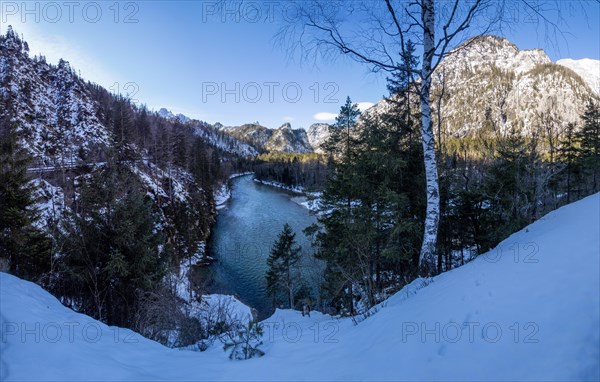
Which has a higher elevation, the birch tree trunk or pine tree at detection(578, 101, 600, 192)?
pine tree at detection(578, 101, 600, 192)

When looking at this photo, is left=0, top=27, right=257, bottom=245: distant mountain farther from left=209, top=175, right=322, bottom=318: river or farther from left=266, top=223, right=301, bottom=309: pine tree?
left=266, top=223, right=301, bottom=309: pine tree

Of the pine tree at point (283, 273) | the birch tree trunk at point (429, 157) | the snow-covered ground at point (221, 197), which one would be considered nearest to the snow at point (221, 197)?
the snow-covered ground at point (221, 197)

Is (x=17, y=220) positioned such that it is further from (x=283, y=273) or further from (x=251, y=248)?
(x=251, y=248)

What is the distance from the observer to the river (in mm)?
25656

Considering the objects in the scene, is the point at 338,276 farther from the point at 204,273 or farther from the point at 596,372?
the point at 204,273

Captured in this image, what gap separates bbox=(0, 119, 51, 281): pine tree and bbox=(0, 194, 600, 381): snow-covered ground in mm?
12926

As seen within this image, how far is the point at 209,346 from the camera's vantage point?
537 centimetres

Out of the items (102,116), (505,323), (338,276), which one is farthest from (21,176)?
(102,116)

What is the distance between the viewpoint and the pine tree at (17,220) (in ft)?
45.0

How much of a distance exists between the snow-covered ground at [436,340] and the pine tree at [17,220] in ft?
42.4

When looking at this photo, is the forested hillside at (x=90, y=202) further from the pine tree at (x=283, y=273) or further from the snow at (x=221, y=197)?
the snow at (x=221, y=197)

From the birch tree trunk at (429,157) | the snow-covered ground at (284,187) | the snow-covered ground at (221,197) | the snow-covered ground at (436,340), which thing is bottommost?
the snow-covered ground at (436,340)

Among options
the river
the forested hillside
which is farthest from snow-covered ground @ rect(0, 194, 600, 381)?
the river

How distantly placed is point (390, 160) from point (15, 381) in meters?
11.8
